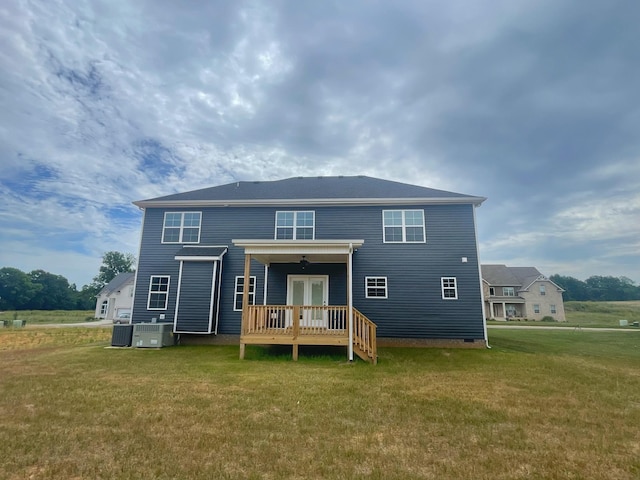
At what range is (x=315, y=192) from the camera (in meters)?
14.0

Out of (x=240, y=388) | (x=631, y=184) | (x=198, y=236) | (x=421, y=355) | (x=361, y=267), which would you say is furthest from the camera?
(x=631, y=184)

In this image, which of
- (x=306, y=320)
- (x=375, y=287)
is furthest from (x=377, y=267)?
(x=306, y=320)

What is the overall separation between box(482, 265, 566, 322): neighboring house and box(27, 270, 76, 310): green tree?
2913 inches

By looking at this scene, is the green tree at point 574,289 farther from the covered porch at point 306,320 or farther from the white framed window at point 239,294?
the white framed window at point 239,294

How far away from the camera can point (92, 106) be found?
13.6 metres

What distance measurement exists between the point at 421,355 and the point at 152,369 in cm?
824

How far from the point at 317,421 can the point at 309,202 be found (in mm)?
9625

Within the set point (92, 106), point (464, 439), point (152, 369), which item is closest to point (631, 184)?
point (464, 439)

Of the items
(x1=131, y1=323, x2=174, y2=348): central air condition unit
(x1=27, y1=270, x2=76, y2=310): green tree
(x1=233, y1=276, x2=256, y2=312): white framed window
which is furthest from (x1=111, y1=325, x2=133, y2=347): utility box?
(x1=27, y1=270, x2=76, y2=310): green tree

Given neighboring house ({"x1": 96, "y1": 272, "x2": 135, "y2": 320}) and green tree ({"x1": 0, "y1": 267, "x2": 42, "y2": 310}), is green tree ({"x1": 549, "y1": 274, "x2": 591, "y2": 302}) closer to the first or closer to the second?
neighboring house ({"x1": 96, "y1": 272, "x2": 135, "y2": 320})

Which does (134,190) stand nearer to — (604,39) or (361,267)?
(361,267)

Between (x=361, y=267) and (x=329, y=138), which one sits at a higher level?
(x=329, y=138)

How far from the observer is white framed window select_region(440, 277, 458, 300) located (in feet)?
39.4

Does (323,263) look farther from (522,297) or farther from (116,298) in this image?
(116,298)
